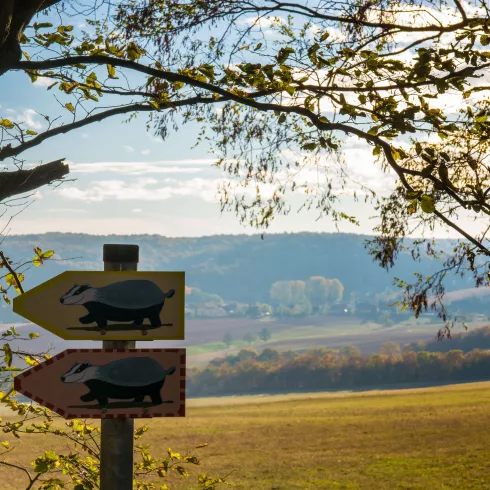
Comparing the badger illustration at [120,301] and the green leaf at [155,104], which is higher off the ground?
the green leaf at [155,104]

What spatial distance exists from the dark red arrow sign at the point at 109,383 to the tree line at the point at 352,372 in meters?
122

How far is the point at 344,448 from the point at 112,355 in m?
34.8

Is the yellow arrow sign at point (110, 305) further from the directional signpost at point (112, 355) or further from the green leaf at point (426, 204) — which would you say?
the green leaf at point (426, 204)

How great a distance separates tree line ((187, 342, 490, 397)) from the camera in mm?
125125

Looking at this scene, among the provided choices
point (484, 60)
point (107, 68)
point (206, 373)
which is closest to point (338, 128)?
point (484, 60)

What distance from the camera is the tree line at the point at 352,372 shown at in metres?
125

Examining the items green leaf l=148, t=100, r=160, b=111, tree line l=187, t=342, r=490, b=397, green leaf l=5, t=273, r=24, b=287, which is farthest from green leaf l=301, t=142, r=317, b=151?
tree line l=187, t=342, r=490, b=397

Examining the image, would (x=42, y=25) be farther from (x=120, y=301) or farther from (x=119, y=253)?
(x=120, y=301)

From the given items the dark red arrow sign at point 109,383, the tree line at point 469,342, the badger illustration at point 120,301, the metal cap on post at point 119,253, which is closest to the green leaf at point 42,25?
the metal cap on post at point 119,253

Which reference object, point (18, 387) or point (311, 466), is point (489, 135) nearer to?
point (18, 387)

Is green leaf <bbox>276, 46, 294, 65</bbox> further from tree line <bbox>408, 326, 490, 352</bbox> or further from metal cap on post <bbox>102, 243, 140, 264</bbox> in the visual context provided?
tree line <bbox>408, 326, 490, 352</bbox>

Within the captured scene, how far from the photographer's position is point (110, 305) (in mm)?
4645

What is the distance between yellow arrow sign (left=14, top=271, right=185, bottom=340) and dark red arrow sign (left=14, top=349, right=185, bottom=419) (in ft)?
0.44

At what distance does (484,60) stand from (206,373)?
545 ft
